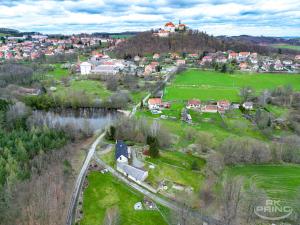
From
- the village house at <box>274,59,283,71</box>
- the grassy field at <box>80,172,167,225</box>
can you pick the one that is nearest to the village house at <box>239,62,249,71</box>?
the village house at <box>274,59,283,71</box>

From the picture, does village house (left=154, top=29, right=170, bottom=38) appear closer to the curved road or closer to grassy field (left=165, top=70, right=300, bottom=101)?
grassy field (left=165, top=70, right=300, bottom=101)

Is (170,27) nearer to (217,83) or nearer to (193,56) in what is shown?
(193,56)

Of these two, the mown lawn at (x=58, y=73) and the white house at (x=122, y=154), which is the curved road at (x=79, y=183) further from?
the mown lawn at (x=58, y=73)

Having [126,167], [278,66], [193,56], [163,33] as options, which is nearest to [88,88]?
[126,167]

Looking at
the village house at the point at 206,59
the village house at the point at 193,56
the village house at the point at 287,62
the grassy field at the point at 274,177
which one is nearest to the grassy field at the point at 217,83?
the village house at the point at 206,59

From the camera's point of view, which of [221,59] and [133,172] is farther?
[221,59]

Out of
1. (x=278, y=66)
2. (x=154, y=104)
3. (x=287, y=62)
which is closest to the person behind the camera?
(x=154, y=104)

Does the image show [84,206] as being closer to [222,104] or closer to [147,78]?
[222,104]
